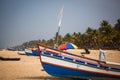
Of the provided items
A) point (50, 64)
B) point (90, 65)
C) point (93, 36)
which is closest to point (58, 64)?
point (50, 64)

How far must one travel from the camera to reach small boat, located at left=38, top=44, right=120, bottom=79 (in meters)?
11.8

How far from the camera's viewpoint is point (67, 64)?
11859 mm

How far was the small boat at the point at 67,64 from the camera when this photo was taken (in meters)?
11.8

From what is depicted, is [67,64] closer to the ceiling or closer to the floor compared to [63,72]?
closer to the ceiling

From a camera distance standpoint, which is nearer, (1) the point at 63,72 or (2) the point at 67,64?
(2) the point at 67,64

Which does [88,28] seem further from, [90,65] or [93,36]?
[90,65]

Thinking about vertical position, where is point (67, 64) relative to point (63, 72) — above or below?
above

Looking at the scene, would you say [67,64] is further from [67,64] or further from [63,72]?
[63,72]

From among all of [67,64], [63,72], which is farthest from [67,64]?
[63,72]

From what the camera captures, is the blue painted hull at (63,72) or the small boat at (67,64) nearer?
the small boat at (67,64)

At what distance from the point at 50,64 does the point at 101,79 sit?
3.78m

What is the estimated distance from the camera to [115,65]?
12102mm

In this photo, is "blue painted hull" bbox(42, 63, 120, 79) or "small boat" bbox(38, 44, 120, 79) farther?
"blue painted hull" bbox(42, 63, 120, 79)

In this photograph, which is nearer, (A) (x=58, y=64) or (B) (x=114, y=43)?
(A) (x=58, y=64)
